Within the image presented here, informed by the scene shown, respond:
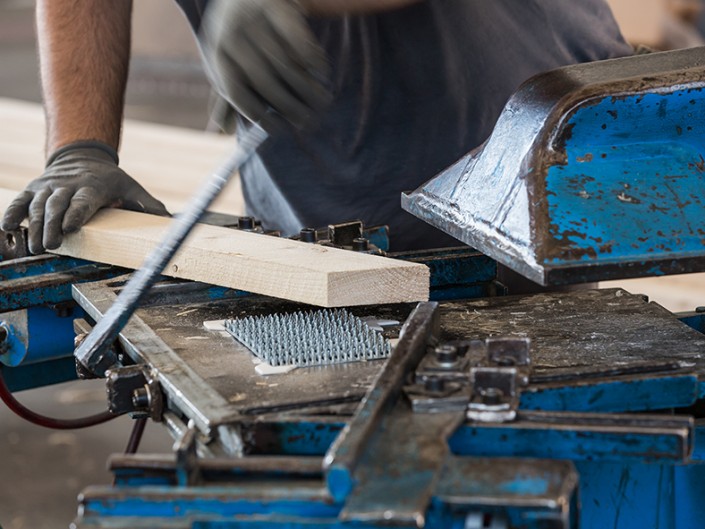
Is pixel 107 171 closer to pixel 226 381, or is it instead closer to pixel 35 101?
pixel 226 381

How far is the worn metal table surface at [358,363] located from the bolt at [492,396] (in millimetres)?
124

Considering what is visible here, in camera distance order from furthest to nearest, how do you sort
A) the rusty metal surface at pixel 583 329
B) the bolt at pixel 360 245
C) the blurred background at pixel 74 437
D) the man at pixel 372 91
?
the blurred background at pixel 74 437, the man at pixel 372 91, the bolt at pixel 360 245, the rusty metal surface at pixel 583 329

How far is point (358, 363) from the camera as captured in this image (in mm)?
1426

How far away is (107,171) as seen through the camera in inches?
86.7

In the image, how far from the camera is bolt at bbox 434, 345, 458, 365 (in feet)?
4.20

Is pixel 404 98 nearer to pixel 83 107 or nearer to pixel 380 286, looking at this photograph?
pixel 83 107

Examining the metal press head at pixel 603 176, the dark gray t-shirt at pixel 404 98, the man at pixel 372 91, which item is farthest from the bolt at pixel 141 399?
the dark gray t-shirt at pixel 404 98

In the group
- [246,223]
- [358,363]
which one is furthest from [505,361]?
[246,223]

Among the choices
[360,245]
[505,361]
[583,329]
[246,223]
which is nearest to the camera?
[505,361]

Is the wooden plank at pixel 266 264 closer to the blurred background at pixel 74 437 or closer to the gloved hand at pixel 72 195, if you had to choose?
the gloved hand at pixel 72 195

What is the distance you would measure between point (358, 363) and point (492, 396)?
0.28 metres

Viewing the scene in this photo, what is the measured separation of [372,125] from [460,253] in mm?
590

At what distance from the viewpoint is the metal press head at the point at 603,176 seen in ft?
4.33

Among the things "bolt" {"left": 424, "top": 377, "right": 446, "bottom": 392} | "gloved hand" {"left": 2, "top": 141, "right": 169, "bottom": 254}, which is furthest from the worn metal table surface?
"gloved hand" {"left": 2, "top": 141, "right": 169, "bottom": 254}
